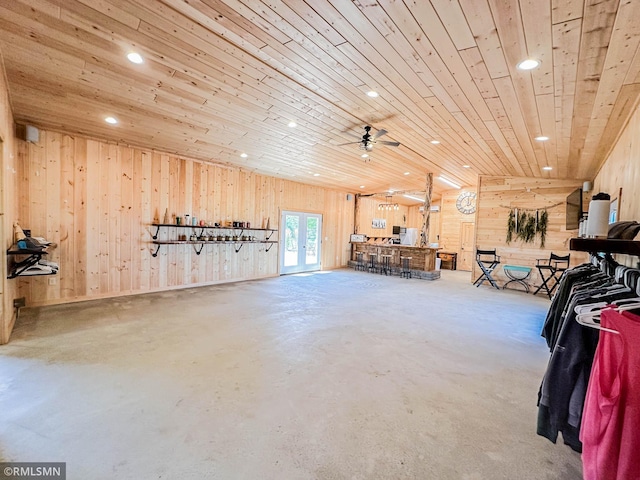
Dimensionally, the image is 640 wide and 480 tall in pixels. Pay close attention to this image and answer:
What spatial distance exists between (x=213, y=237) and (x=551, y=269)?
7.70m

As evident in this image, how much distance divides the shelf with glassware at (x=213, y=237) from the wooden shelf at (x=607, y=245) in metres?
6.20

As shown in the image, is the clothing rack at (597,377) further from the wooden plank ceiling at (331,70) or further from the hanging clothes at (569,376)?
the wooden plank ceiling at (331,70)

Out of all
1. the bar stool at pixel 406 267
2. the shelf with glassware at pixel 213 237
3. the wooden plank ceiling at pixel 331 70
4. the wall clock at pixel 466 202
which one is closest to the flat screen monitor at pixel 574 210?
the wooden plank ceiling at pixel 331 70

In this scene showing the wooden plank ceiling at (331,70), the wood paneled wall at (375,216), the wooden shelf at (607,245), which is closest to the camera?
the wooden shelf at (607,245)

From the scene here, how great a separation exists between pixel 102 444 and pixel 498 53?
407 cm

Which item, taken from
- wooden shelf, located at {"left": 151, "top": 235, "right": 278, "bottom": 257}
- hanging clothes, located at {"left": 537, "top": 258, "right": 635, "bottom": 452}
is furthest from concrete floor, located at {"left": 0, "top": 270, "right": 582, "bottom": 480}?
wooden shelf, located at {"left": 151, "top": 235, "right": 278, "bottom": 257}

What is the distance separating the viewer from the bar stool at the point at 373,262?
32.7ft

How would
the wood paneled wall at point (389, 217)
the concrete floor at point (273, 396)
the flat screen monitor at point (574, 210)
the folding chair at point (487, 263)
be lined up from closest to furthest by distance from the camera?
the concrete floor at point (273, 396)
the flat screen monitor at point (574, 210)
the folding chair at point (487, 263)
the wood paneled wall at point (389, 217)

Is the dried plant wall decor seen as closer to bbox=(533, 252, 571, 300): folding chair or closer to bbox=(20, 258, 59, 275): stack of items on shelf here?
bbox=(533, 252, 571, 300): folding chair

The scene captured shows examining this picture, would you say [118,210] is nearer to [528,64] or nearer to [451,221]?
[528,64]

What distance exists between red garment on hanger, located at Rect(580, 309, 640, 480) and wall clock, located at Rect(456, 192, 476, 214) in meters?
11.1

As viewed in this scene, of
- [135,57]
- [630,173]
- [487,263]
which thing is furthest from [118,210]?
[487,263]

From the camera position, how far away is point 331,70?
3137 mm

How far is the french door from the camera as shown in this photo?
8.88m
